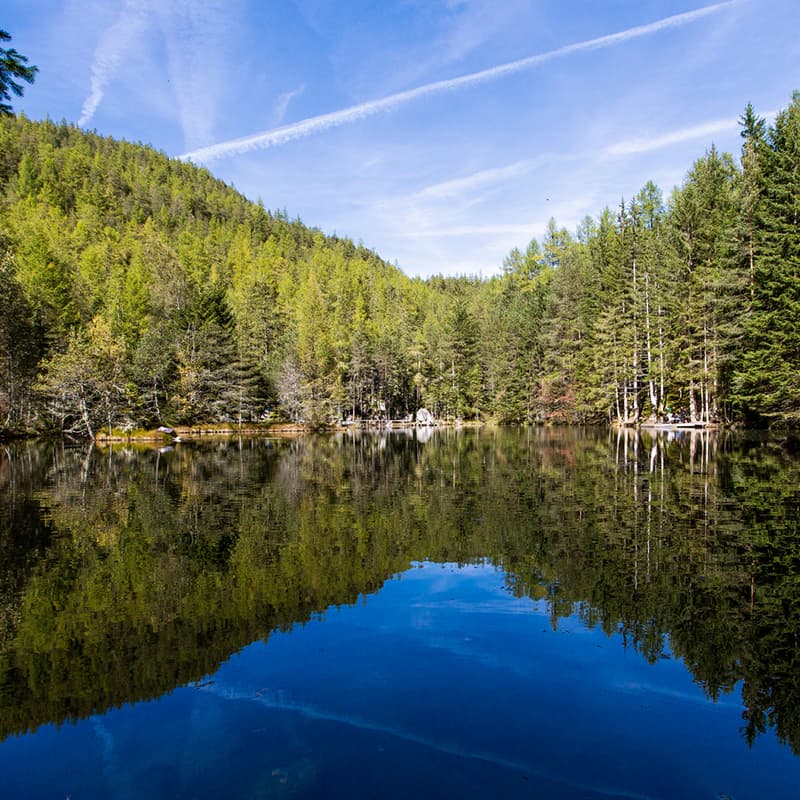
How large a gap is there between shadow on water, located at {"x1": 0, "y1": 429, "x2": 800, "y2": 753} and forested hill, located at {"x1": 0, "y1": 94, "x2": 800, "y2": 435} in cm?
1951

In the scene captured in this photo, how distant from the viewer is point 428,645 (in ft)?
25.7

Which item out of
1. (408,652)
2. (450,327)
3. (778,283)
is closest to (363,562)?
(408,652)

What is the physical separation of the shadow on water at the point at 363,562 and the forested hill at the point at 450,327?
19508 millimetres

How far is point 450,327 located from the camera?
84438mm

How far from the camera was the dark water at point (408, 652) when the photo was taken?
203 inches

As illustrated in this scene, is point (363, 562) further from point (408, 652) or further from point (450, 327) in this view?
point (450, 327)

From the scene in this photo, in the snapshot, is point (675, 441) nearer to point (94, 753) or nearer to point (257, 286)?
point (94, 753)

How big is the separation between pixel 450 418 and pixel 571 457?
56217 mm

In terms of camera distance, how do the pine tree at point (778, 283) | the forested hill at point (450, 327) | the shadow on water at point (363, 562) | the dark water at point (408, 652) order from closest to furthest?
1. the dark water at point (408, 652)
2. the shadow on water at point (363, 562)
3. the pine tree at point (778, 283)
4. the forested hill at point (450, 327)

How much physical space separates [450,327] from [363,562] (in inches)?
2940

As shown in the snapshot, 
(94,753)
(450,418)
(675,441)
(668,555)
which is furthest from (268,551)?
(450,418)

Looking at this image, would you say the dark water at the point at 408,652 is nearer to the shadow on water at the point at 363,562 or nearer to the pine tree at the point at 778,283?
the shadow on water at the point at 363,562

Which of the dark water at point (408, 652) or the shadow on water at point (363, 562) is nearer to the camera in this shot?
the dark water at point (408, 652)

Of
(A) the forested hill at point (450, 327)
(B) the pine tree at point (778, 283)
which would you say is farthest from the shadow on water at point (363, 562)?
(A) the forested hill at point (450, 327)
